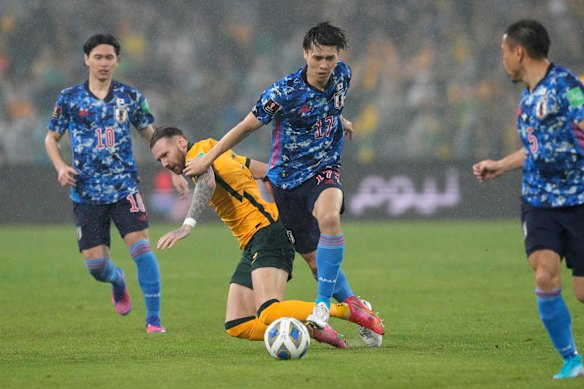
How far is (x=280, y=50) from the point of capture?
86.2 ft

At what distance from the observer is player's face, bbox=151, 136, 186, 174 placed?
8078 mm

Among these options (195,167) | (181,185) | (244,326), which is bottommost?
(244,326)

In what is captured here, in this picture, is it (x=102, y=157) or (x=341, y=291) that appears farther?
(x=102, y=157)

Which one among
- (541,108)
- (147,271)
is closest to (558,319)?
(541,108)

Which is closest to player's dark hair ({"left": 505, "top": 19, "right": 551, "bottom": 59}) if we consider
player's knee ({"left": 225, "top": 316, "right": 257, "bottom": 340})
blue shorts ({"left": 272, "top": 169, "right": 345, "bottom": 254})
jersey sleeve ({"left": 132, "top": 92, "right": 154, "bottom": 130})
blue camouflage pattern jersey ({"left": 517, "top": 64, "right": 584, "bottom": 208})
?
blue camouflage pattern jersey ({"left": 517, "top": 64, "right": 584, "bottom": 208})

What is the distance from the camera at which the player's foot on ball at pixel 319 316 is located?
7.48 meters

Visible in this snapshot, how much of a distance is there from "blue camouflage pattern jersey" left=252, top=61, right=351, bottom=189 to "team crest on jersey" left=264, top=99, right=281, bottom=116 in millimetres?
10

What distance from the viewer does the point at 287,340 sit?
7062 mm

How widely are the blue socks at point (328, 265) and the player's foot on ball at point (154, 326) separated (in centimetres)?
217

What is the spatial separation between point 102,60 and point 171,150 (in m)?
2.27

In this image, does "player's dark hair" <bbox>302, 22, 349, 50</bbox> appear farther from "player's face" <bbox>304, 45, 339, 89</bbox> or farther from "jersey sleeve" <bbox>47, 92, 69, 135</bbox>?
"jersey sleeve" <bbox>47, 92, 69, 135</bbox>

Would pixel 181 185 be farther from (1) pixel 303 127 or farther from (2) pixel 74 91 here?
(1) pixel 303 127

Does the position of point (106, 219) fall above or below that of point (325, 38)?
below

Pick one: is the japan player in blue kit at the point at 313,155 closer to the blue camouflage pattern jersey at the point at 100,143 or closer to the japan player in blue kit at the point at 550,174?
the japan player in blue kit at the point at 550,174
